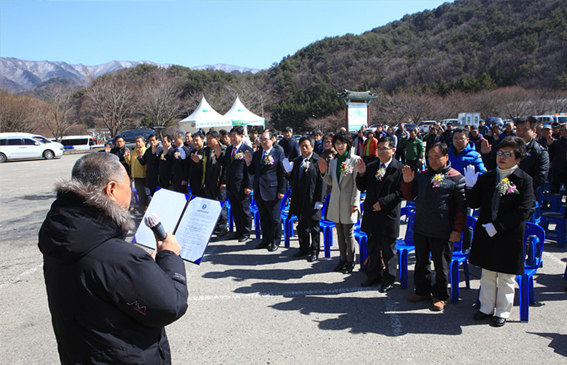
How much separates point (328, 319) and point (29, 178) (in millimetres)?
17725

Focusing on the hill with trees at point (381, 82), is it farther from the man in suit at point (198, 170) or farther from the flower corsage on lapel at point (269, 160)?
the flower corsage on lapel at point (269, 160)

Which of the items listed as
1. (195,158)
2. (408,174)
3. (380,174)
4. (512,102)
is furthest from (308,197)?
(512,102)

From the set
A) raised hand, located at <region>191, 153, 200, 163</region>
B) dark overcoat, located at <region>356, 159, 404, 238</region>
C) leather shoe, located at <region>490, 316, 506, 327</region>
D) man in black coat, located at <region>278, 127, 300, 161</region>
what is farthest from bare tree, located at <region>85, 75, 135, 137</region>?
leather shoe, located at <region>490, 316, 506, 327</region>

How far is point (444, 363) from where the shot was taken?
3072 millimetres

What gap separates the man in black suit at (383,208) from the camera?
14.5 ft

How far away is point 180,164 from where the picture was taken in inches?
310

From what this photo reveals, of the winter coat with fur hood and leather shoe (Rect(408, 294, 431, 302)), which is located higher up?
the winter coat with fur hood

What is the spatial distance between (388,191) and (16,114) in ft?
147

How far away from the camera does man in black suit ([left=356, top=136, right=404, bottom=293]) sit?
14.5ft

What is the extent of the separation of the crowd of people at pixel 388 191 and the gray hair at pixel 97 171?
3.26 meters

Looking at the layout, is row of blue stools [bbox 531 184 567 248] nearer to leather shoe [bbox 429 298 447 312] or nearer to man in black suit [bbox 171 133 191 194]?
leather shoe [bbox 429 298 447 312]

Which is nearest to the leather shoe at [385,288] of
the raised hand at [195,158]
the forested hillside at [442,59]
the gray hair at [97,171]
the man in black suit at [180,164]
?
the gray hair at [97,171]

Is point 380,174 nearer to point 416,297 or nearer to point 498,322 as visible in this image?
point 416,297

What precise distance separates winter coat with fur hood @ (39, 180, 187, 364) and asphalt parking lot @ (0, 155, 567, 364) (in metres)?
1.85
